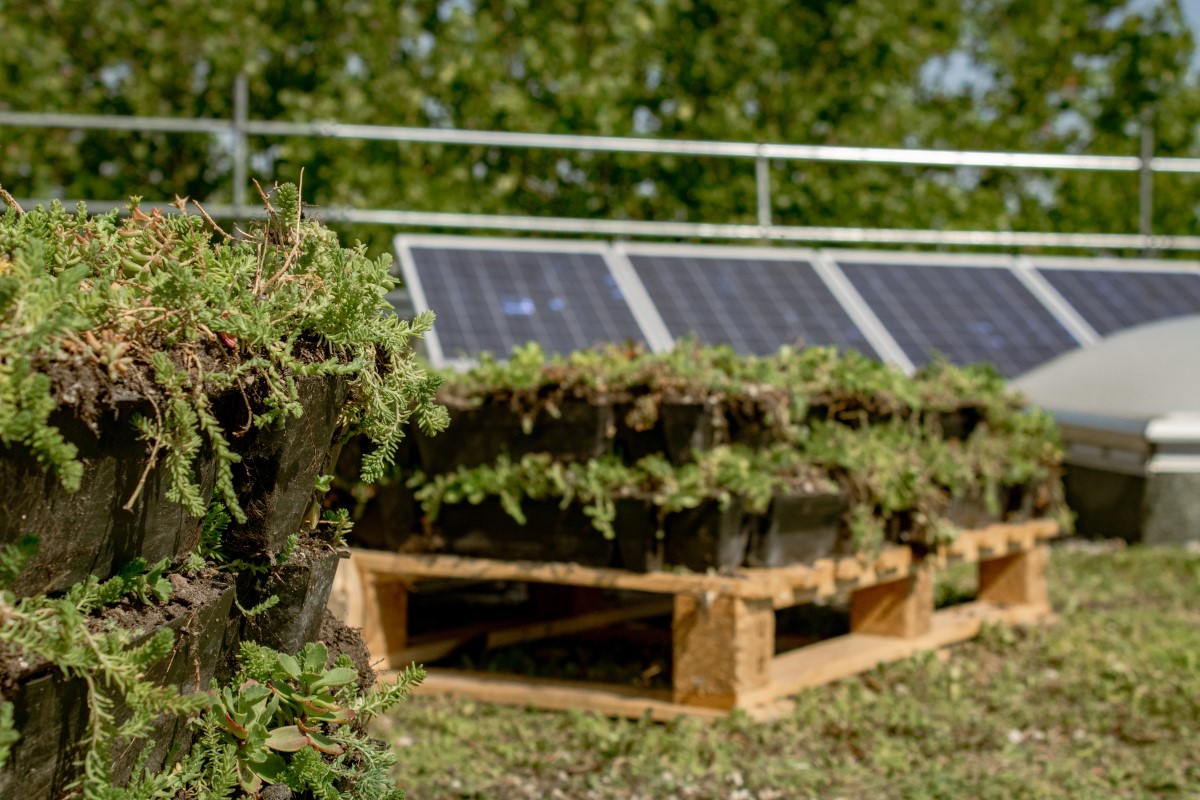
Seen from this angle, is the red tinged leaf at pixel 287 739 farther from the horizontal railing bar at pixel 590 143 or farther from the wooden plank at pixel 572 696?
the horizontal railing bar at pixel 590 143

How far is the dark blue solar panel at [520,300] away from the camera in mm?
5348

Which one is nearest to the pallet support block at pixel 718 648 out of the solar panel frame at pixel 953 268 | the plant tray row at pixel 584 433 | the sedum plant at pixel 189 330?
the plant tray row at pixel 584 433

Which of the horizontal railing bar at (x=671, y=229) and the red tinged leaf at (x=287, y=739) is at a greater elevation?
the horizontal railing bar at (x=671, y=229)

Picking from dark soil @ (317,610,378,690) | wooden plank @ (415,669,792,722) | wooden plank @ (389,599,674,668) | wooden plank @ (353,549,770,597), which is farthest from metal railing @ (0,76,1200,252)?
dark soil @ (317,610,378,690)

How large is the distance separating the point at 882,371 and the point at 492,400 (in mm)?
1303

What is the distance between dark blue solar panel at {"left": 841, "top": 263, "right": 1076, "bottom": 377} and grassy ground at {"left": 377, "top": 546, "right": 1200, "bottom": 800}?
217 centimetres

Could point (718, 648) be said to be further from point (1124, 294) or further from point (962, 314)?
point (1124, 294)

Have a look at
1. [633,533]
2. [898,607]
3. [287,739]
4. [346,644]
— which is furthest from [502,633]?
[287,739]

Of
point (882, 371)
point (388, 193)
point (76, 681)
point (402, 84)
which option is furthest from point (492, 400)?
point (402, 84)

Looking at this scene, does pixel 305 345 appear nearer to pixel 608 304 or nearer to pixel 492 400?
pixel 492 400

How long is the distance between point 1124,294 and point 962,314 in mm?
1451

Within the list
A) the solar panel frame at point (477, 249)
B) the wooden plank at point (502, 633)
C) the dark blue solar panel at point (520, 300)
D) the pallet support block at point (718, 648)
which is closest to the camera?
the pallet support block at point (718, 648)

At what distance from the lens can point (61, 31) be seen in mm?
9977

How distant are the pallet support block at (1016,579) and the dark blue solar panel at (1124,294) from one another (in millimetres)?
2540
